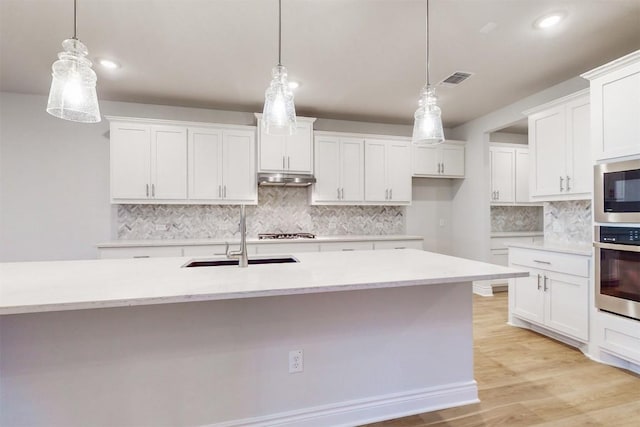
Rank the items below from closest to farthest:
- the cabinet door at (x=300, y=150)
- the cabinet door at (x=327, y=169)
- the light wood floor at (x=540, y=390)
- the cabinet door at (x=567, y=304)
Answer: the light wood floor at (x=540, y=390) → the cabinet door at (x=567, y=304) → the cabinet door at (x=300, y=150) → the cabinet door at (x=327, y=169)

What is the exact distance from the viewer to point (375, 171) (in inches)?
176

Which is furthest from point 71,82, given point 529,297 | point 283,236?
point 529,297

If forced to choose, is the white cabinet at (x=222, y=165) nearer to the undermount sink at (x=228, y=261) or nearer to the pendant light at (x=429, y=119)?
the undermount sink at (x=228, y=261)

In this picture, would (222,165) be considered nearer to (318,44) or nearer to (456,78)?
(318,44)

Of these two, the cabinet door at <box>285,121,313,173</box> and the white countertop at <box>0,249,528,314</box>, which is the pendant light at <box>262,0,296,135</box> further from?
the cabinet door at <box>285,121,313,173</box>

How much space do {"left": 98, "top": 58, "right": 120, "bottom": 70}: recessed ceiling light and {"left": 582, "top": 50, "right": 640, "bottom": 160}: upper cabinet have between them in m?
4.19

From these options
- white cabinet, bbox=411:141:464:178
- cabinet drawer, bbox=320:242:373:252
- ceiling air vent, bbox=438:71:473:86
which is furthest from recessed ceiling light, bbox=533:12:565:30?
cabinet drawer, bbox=320:242:373:252

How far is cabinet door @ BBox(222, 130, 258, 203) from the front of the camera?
3.96m

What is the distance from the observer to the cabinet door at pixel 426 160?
4664 mm

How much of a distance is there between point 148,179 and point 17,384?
265 cm

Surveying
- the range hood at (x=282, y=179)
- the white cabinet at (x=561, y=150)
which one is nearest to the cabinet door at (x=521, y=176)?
the white cabinet at (x=561, y=150)

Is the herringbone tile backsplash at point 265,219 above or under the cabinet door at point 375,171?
under

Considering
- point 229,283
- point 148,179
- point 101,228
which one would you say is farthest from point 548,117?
point 101,228

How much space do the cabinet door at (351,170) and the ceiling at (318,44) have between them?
73 centimetres
